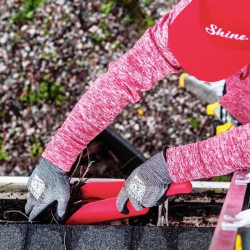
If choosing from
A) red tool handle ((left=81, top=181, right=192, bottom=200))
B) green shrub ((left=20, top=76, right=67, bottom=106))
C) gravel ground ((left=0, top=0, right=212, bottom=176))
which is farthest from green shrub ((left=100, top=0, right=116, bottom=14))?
red tool handle ((left=81, top=181, right=192, bottom=200))

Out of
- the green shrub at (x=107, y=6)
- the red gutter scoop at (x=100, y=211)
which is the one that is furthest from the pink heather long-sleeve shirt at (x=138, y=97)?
the green shrub at (x=107, y=6)

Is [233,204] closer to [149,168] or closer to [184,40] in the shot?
[149,168]

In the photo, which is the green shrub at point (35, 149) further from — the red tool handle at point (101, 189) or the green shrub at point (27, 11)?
the red tool handle at point (101, 189)

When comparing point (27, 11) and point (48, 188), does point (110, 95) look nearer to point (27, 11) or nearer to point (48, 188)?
point (48, 188)

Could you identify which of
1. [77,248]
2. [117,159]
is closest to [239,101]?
[77,248]

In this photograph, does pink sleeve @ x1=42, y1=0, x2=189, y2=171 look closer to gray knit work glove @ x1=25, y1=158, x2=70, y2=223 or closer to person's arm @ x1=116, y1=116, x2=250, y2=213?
gray knit work glove @ x1=25, y1=158, x2=70, y2=223

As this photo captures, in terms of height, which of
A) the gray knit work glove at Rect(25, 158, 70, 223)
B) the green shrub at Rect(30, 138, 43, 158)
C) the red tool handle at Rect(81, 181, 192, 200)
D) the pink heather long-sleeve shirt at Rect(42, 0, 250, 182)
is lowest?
the green shrub at Rect(30, 138, 43, 158)

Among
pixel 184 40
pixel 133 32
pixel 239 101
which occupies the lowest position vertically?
pixel 133 32

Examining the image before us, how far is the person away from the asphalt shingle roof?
8 centimetres

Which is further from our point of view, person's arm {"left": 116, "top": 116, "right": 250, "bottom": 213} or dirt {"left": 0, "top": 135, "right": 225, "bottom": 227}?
dirt {"left": 0, "top": 135, "right": 225, "bottom": 227}

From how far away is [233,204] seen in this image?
54.4 inches

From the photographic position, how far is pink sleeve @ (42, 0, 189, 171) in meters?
1.50

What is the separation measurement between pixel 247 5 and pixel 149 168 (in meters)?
0.73

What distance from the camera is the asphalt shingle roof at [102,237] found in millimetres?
1713
